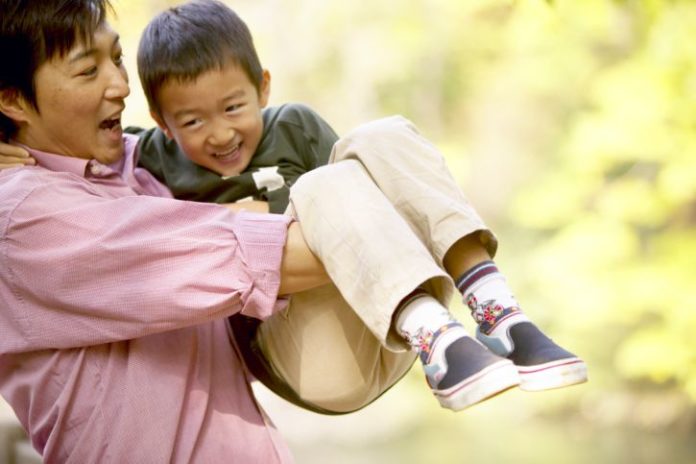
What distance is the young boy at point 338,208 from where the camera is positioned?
1.37 metres

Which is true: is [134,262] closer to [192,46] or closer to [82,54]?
[82,54]

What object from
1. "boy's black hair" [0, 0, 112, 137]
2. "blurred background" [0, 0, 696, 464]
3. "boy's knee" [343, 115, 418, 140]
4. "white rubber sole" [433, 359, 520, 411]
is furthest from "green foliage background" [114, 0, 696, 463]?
"white rubber sole" [433, 359, 520, 411]

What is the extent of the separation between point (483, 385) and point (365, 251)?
0.25 meters

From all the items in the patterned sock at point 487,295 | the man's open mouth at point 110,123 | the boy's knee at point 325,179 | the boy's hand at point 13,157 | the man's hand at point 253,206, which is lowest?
the man's hand at point 253,206

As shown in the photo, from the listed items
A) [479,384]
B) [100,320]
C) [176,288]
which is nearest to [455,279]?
[479,384]

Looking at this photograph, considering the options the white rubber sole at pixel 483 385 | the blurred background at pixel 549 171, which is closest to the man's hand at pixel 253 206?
the white rubber sole at pixel 483 385

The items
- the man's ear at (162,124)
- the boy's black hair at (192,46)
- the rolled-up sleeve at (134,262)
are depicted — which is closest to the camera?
the rolled-up sleeve at (134,262)

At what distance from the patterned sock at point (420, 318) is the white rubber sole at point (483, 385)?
0.28ft

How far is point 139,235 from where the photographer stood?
1.46 m

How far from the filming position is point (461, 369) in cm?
131

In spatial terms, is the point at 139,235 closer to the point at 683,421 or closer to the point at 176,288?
the point at 176,288

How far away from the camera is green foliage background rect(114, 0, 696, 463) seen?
16.4ft

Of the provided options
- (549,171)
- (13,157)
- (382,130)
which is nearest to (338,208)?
(382,130)

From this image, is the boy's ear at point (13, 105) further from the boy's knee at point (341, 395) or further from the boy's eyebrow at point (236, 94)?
the boy's knee at point (341, 395)
